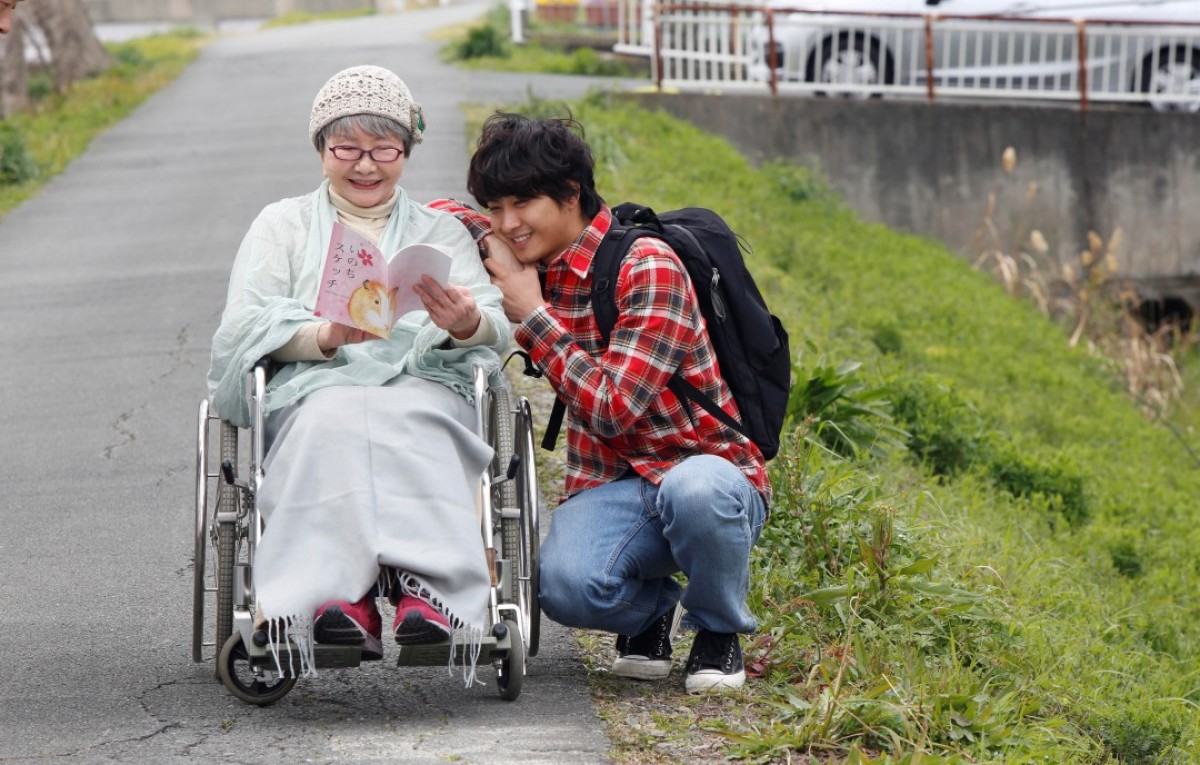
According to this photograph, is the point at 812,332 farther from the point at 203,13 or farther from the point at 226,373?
the point at 203,13

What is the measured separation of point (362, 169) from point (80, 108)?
1604 cm

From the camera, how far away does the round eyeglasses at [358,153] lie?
4.15 metres

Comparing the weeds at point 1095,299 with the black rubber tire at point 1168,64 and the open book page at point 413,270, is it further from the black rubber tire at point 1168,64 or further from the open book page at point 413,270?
the open book page at point 413,270

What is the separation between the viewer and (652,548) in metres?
4.17

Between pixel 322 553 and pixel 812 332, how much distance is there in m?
6.54

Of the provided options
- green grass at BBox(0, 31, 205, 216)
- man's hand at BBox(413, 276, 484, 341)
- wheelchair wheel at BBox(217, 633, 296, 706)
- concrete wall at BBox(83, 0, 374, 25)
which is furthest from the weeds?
concrete wall at BBox(83, 0, 374, 25)

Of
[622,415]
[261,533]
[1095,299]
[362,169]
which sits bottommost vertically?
[1095,299]

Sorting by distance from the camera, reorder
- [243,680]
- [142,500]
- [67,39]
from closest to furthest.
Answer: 1. [243,680]
2. [142,500]
3. [67,39]

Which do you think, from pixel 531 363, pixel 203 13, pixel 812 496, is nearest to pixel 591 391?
pixel 531 363

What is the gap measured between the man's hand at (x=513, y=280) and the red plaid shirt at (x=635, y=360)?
1.7 inches

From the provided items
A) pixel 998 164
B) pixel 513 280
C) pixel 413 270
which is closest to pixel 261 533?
pixel 413 270

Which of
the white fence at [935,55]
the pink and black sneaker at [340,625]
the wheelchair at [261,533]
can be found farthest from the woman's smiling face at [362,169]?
the white fence at [935,55]

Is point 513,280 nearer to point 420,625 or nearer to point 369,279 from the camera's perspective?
point 369,279

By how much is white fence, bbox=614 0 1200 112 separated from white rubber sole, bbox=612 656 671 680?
40.6 ft
